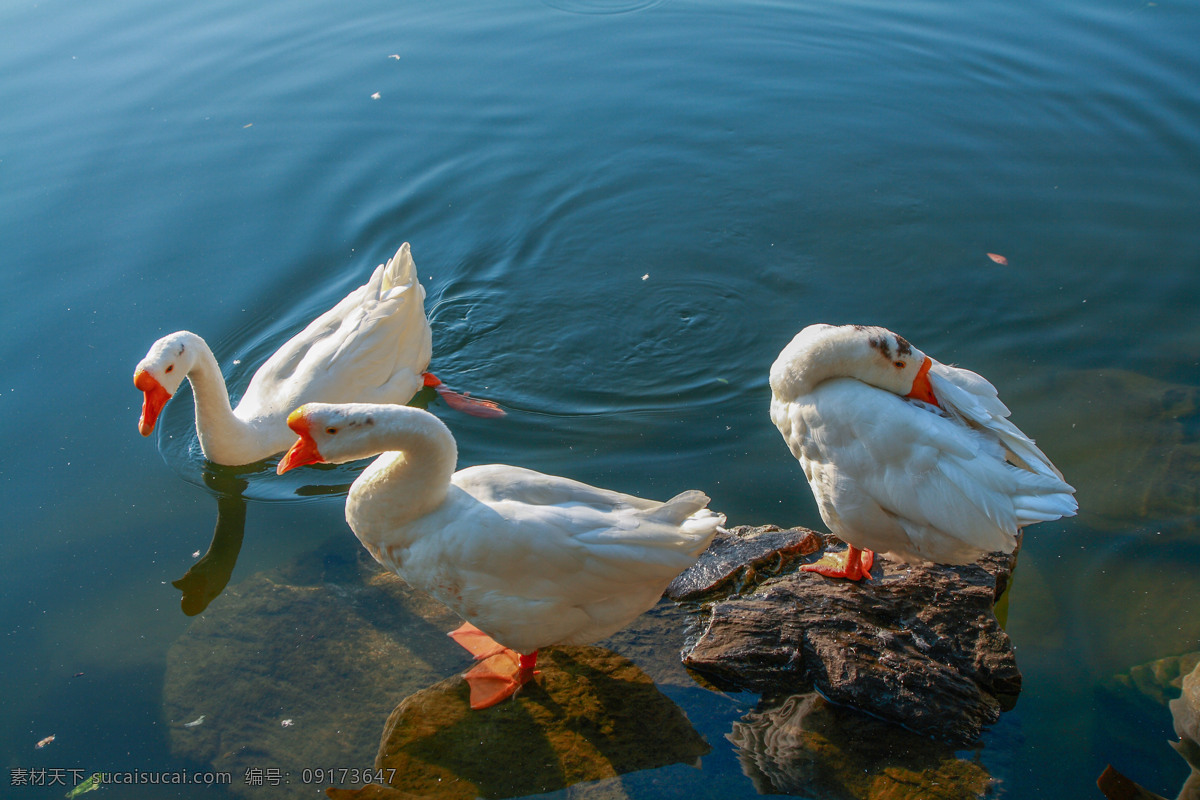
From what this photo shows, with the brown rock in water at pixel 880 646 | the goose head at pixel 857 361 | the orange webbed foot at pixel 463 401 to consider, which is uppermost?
the goose head at pixel 857 361

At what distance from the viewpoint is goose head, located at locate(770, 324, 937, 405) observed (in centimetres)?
418

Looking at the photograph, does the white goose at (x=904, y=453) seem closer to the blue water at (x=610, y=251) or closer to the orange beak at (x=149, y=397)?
the blue water at (x=610, y=251)

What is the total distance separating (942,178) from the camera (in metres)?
8.77

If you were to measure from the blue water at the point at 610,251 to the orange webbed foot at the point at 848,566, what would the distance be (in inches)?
27.3

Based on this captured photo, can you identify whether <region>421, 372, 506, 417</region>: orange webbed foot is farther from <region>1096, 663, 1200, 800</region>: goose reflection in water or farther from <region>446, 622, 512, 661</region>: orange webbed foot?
<region>1096, 663, 1200, 800</region>: goose reflection in water

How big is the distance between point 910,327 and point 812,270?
1.10m

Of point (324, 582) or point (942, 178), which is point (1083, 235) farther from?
point (324, 582)

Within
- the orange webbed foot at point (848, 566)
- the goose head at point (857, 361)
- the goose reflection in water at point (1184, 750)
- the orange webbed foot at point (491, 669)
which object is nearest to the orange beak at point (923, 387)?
the goose head at point (857, 361)

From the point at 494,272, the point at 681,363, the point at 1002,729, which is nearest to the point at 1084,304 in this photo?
the point at 681,363

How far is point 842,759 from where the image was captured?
3.76 metres

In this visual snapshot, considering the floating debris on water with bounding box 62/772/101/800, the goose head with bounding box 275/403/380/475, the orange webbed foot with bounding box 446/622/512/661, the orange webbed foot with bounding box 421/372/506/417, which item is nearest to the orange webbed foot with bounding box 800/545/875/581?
the orange webbed foot with bounding box 446/622/512/661

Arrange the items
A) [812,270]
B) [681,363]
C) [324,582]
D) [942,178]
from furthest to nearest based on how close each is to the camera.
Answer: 1. [942,178]
2. [812,270]
3. [681,363]
4. [324,582]

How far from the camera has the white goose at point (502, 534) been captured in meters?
3.86

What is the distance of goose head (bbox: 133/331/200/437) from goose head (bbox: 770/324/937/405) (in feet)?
12.2
